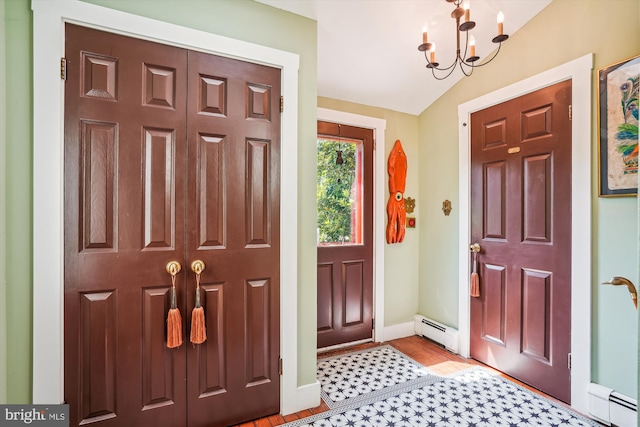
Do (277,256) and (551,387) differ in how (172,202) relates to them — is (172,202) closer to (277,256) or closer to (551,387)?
(277,256)

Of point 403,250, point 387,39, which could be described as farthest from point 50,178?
point 403,250

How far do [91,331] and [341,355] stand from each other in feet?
6.24

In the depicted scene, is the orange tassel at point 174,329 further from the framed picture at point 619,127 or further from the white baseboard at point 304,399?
the framed picture at point 619,127

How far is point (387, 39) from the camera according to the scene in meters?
2.31

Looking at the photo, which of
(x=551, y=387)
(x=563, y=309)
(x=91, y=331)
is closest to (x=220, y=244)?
(x=91, y=331)

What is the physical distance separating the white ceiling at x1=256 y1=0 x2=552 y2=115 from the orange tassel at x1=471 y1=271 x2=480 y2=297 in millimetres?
1698

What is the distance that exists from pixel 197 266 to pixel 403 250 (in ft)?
6.94

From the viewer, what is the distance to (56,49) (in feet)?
4.65

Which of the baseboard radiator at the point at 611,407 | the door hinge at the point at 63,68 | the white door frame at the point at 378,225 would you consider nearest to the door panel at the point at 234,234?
the door hinge at the point at 63,68

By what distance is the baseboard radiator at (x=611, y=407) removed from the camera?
1.70 m

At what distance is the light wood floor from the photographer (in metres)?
1.87

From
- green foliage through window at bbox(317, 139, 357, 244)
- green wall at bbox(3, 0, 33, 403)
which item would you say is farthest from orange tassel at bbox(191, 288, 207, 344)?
green foliage through window at bbox(317, 139, 357, 244)

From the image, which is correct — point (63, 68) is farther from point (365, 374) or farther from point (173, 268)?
point (365, 374)

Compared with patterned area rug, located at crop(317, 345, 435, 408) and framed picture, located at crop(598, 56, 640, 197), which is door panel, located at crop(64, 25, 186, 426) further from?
framed picture, located at crop(598, 56, 640, 197)
